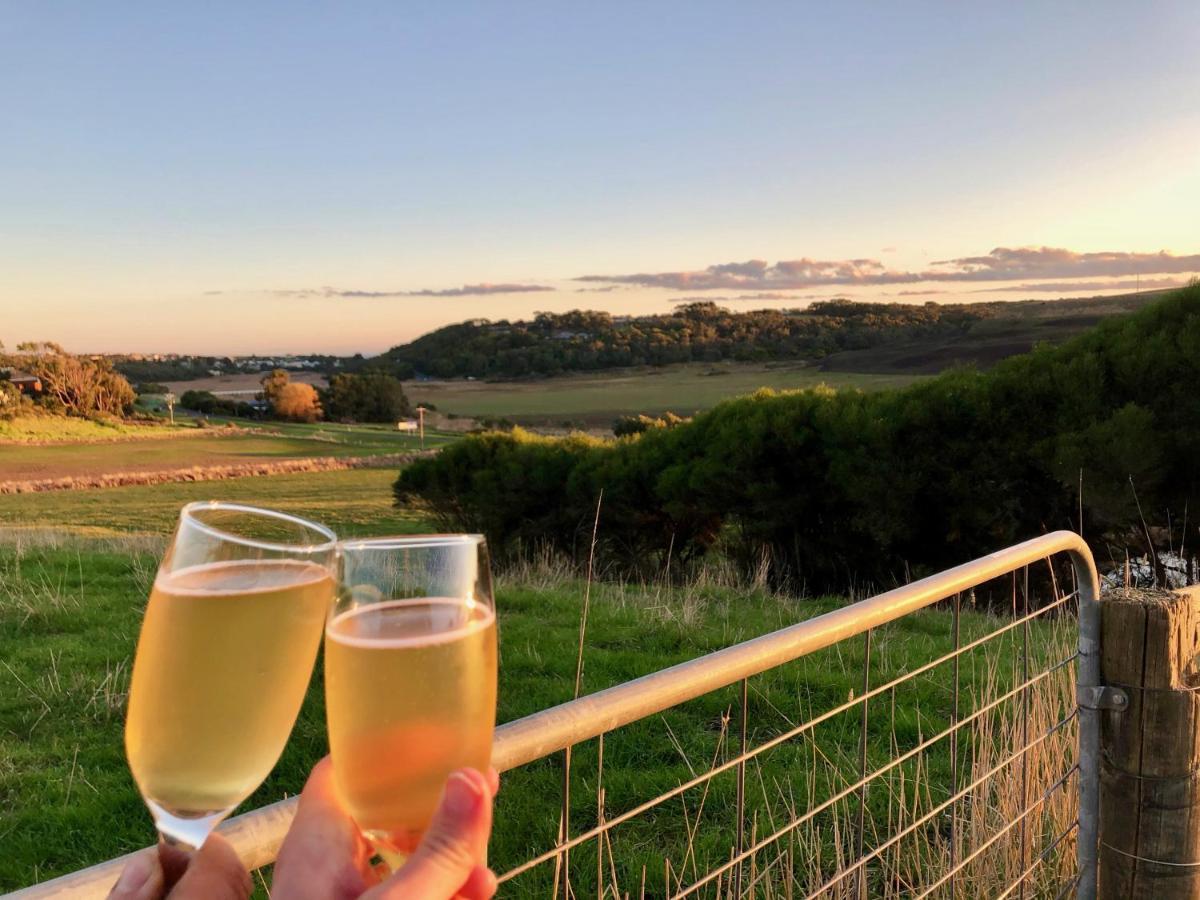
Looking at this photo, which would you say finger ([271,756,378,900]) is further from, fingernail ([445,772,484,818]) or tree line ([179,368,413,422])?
tree line ([179,368,413,422])

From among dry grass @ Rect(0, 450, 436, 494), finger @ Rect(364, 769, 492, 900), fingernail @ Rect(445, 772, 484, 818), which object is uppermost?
fingernail @ Rect(445, 772, 484, 818)

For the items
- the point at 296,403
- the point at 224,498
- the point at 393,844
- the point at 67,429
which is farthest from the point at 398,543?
the point at 296,403

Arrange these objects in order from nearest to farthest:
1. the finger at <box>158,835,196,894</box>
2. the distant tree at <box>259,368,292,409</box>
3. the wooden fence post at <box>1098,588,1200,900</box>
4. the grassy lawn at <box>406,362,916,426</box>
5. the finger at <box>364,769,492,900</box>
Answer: the finger at <box>364,769,492,900</box> → the finger at <box>158,835,196,894</box> → the wooden fence post at <box>1098,588,1200,900</box> → the grassy lawn at <box>406,362,916,426</box> → the distant tree at <box>259,368,292,409</box>

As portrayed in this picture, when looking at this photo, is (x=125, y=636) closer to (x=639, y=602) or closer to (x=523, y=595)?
(x=523, y=595)

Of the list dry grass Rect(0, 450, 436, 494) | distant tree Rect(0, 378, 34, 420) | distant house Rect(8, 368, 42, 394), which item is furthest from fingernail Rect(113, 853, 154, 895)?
distant house Rect(8, 368, 42, 394)

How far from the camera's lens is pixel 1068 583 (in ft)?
26.9

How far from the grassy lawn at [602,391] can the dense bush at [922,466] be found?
1411 centimetres

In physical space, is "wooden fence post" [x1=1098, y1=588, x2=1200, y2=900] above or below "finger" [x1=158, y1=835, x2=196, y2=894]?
below

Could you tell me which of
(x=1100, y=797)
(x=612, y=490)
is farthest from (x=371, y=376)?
A: (x=1100, y=797)

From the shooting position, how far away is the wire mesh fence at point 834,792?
102 inches

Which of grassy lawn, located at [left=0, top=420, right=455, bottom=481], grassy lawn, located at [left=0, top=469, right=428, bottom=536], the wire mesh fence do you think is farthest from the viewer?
grassy lawn, located at [left=0, top=420, right=455, bottom=481]

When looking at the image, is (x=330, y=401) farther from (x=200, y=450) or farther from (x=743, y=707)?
(x=743, y=707)

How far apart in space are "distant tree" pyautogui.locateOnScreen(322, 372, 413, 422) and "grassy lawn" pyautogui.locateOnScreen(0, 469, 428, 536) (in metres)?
19.0

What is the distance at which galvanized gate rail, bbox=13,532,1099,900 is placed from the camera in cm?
84
